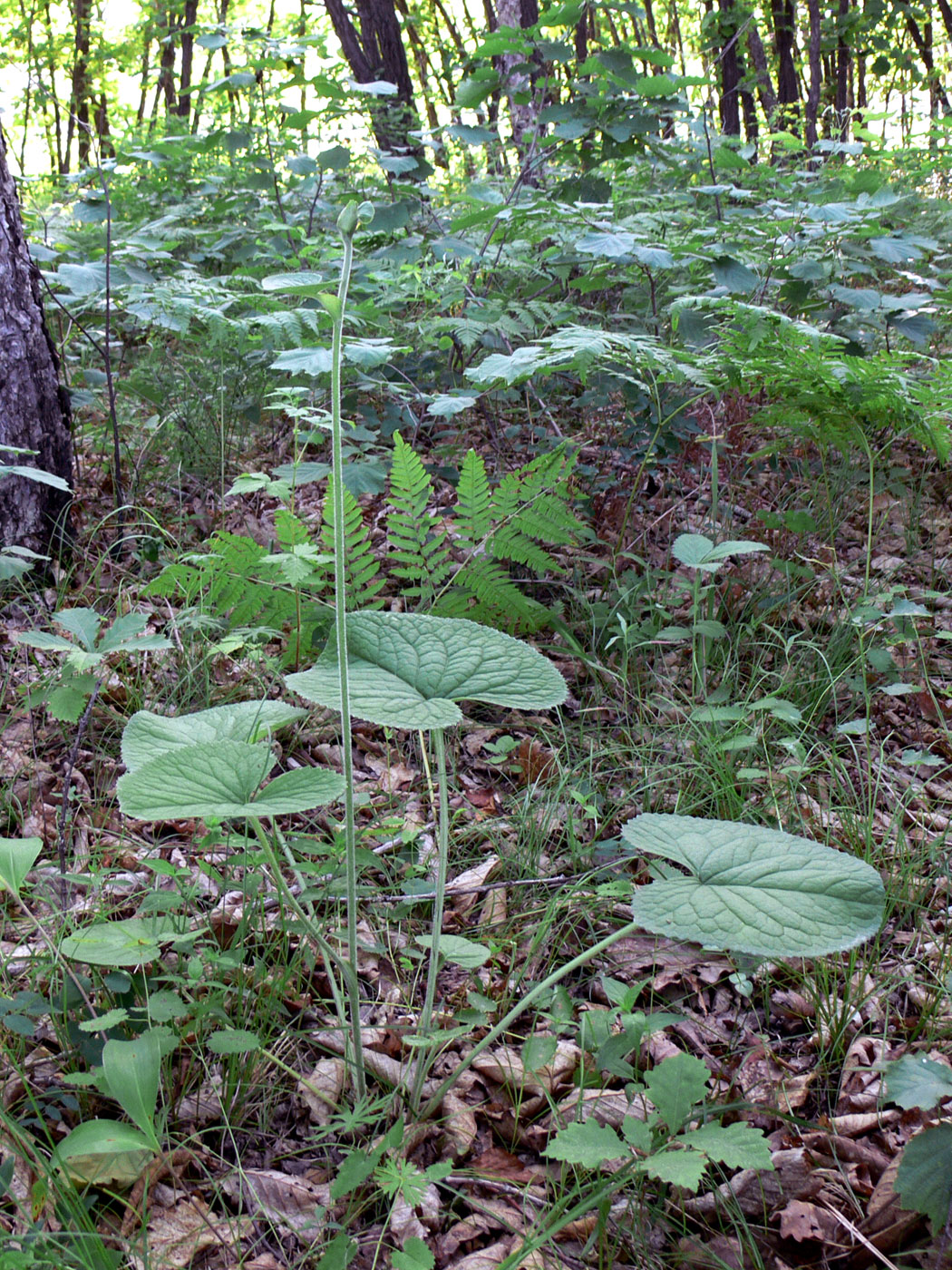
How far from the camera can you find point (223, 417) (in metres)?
3.13

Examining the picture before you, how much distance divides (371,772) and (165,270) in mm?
3231

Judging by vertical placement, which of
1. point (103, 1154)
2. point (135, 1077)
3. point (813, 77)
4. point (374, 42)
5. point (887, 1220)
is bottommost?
point (887, 1220)

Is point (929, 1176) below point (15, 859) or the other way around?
below

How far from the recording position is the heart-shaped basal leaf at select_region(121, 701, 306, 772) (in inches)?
52.5

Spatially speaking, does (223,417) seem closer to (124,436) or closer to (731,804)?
(124,436)

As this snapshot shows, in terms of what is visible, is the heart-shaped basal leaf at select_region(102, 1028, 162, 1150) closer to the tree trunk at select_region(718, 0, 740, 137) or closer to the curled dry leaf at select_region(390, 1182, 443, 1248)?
the curled dry leaf at select_region(390, 1182, 443, 1248)

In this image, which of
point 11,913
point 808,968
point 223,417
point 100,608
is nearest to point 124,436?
point 223,417

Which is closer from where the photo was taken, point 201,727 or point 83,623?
point 201,727

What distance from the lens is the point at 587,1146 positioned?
1.05 m

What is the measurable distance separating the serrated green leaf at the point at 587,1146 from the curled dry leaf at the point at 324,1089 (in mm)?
384

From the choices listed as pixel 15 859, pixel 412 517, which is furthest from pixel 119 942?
pixel 412 517

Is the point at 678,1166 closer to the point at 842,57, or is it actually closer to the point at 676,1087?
the point at 676,1087

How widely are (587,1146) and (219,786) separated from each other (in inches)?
26.1

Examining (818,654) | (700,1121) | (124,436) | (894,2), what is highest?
(894,2)
